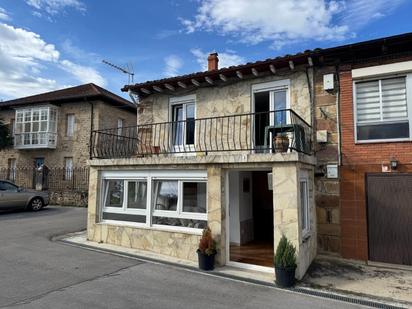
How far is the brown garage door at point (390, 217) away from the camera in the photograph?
23.5 ft

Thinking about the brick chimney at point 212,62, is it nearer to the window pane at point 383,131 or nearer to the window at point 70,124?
the window pane at point 383,131

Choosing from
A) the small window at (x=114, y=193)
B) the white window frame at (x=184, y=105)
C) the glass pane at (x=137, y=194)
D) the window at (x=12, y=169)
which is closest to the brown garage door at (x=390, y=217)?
the white window frame at (x=184, y=105)

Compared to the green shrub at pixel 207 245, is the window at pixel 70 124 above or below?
above

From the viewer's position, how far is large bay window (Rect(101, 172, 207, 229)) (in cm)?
778

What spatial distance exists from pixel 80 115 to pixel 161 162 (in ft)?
48.2

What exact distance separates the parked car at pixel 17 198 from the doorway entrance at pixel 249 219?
1067cm

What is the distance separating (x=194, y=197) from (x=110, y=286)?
294 cm

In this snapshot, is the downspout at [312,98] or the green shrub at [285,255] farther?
the downspout at [312,98]

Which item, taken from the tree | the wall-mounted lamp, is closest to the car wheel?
the tree

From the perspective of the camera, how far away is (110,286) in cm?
566

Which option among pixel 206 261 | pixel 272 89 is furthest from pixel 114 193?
pixel 272 89

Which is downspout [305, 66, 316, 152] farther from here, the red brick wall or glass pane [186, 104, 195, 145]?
glass pane [186, 104, 195, 145]

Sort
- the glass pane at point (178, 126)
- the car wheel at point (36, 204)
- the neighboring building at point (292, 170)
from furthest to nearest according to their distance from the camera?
the car wheel at point (36, 204)
the glass pane at point (178, 126)
the neighboring building at point (292, 170)

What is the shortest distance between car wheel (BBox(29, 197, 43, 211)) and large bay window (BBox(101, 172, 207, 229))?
7.72m
